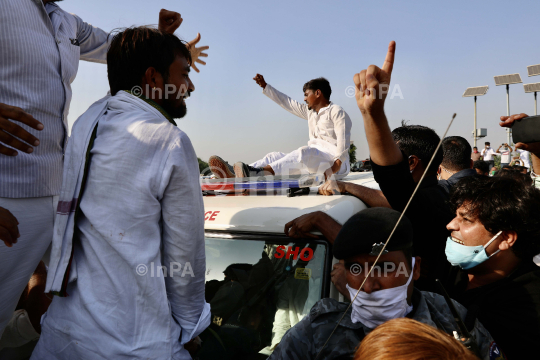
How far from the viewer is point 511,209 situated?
1.81 m

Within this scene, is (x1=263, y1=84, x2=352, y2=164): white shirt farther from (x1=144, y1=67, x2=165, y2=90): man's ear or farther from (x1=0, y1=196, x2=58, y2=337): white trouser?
(x1=0, y1=196, x2=58, y2=337): white trouser

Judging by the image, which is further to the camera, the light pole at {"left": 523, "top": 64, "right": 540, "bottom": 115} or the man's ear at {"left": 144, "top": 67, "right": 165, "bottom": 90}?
the light pole at {"left": 523, "top": 64, "right": 540, "bottom": 115}

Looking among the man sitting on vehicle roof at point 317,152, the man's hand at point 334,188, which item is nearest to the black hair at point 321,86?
the man sitting on vehicle roof at point 317,152

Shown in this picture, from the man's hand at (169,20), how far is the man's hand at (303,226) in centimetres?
119

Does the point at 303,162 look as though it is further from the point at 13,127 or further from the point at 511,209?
the point at 13,127

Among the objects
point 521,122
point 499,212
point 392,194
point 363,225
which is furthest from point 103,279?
point 521,122

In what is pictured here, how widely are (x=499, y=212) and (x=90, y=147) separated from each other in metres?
1.85

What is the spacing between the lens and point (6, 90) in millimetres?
1465

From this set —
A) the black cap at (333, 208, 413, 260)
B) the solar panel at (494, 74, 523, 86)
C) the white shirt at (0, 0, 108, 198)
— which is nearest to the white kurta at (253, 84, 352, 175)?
the black cap at (333, 208, 413, 260)

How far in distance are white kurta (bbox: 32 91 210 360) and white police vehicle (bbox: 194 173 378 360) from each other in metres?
0.61

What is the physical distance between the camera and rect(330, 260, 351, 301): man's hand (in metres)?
1.65

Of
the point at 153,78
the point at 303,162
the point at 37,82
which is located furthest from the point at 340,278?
the point at 303,162

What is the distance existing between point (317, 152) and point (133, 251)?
3200 mm

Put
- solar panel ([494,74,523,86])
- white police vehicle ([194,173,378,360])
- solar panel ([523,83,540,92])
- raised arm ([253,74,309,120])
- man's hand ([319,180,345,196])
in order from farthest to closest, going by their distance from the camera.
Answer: solar panel ([494,74,523,86])
solar panel ([523,83,540,92])
raised arm ([253,74,309,120])
man's hand ([319,180,345,196])
white police vehicle ([194,173,378,360])
